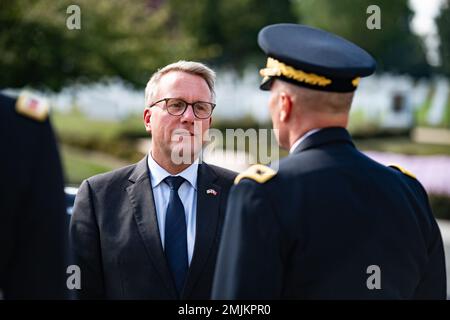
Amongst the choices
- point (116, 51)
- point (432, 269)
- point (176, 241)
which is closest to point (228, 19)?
point (116, 51)

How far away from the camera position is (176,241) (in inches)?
136

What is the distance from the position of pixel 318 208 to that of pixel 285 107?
367 mm

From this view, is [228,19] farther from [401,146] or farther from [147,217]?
[147,217]

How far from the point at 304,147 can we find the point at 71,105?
76.1 ft

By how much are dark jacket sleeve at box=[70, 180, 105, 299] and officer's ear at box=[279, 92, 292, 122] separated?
1.17 m

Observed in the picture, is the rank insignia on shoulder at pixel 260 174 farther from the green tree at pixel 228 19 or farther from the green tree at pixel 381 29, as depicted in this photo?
the green tree at pixel 381 29

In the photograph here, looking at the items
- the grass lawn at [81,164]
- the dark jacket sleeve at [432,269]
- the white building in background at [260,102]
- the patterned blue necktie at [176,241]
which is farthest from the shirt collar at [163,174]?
the white building in background at [260,102]

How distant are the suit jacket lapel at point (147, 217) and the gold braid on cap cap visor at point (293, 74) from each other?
96 cm

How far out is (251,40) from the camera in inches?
1356

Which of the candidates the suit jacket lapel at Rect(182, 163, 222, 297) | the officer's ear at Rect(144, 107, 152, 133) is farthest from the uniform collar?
the officer's ear at Rect(144, 107, 152, 133)

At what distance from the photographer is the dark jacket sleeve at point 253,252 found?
2549mm

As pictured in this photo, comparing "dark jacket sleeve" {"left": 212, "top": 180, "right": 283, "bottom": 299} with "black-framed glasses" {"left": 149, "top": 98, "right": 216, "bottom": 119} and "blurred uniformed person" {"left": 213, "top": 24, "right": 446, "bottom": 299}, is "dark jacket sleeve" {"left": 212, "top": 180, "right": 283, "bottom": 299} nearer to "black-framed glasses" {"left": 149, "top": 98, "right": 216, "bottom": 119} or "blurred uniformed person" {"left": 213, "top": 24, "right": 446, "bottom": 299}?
"blurred uniformed person" {"left": 213, "top": 24, "right": 446, "bottom": 299}
